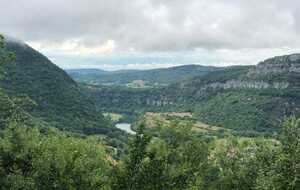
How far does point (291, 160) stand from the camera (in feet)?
159

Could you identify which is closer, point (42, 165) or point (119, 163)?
point (42, 165)

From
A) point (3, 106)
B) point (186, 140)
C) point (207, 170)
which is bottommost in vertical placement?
point (207, 170)

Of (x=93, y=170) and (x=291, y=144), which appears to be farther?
(x=93, y=170)

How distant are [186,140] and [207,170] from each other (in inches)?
201

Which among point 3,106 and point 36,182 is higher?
point 3,106

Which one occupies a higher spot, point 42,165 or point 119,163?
point 42,165

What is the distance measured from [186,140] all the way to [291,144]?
19152 mm

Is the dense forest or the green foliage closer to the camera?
the green foliage

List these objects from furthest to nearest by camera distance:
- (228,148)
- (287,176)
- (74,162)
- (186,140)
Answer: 1. (228,148)
2. (186,140)
3. (74,162)
4. (287,176)

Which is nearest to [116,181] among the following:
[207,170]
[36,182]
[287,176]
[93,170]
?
[93,170]

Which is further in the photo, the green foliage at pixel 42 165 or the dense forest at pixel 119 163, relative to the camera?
the dense forest at pixel 119 163

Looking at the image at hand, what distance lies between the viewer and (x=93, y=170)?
5897 cm

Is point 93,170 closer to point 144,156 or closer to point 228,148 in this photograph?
point 144,156

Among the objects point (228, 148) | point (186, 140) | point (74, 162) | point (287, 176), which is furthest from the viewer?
point (228, 148)
